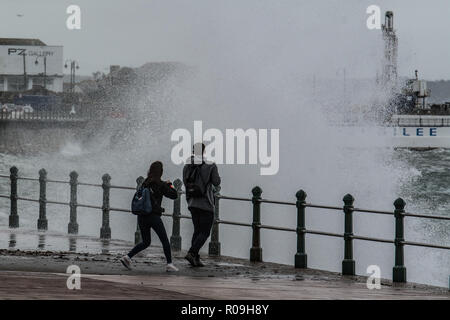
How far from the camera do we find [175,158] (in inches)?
2344

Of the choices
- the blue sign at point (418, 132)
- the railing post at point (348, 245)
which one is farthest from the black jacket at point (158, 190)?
the blue sign at point (418, 132)

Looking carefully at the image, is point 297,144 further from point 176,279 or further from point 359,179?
point 176,279

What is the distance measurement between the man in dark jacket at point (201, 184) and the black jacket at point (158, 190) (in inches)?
24.8

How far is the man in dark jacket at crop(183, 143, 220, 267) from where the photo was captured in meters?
15.6

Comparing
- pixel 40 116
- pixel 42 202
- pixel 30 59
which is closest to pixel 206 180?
pixel 42 202

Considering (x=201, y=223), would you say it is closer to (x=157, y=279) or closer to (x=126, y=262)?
(x=126, y=262)

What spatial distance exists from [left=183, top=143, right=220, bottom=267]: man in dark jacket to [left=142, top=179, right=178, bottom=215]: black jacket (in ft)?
2.07

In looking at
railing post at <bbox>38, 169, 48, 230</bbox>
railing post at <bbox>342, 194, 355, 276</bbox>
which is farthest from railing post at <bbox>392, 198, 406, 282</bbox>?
railing post at <bbox>38, 169, 48, 230</bbox>

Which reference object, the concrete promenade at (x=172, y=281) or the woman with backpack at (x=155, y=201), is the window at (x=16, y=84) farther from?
the woman with backpack at (x=155, y=201)

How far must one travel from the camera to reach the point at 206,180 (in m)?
15.6

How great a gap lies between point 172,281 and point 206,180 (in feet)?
6.95
